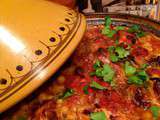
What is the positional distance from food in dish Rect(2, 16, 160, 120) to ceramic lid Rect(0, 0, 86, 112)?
0.47ft

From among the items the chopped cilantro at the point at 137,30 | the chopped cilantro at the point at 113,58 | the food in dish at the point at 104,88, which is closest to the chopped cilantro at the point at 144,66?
the food in dish at the point at 104,88

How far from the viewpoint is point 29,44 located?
101cm

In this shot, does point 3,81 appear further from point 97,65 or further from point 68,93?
point 97,65

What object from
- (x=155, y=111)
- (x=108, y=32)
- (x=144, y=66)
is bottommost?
(x=155, y=111)

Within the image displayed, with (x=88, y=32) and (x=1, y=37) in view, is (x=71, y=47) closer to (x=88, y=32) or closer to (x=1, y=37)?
(x=1, y=37)

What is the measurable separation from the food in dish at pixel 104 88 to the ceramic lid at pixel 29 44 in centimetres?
14

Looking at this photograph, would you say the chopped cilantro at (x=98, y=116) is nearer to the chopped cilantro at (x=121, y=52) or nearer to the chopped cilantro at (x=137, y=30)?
the chopped cilantro at (x=121, y=52)

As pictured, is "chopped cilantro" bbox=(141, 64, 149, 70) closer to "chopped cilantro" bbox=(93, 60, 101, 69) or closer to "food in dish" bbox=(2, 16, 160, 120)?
"food in dish" bbox=(2, 16, 160, 120)

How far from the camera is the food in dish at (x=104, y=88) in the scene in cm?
104

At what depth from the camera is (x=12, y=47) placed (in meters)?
0.99

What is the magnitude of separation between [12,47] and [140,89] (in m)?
0.51

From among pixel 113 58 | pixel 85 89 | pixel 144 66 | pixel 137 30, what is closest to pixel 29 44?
pixel 85 89

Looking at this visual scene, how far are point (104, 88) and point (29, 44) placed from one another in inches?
13.3

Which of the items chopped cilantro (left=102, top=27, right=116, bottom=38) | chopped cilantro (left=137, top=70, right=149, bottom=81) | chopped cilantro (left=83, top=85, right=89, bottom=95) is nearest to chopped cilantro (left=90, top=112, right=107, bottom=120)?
chopped cilantro (left=83, top=85, right=89, bottom=95)
